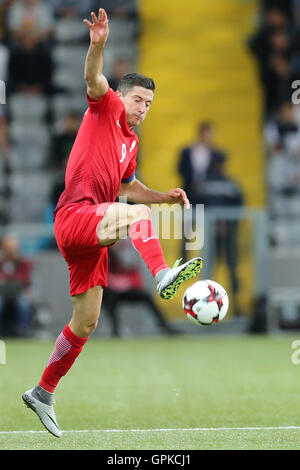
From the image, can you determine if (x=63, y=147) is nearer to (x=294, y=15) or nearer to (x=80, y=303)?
(x=294, y=15)

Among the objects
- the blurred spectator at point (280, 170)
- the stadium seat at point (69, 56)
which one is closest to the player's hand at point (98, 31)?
the blurred spectator at point (280, 170)

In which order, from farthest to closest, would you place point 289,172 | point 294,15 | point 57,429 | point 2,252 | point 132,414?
point 294,15 → point 289,172 → point 2,252 → point 132,414 → point 57,429

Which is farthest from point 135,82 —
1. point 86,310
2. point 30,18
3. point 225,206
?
point 30,18

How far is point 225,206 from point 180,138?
12.1 ft

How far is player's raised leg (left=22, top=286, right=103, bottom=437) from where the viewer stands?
270 inches

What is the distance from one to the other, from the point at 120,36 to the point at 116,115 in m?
12.5

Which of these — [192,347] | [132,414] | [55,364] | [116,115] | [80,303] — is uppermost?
[116,115]

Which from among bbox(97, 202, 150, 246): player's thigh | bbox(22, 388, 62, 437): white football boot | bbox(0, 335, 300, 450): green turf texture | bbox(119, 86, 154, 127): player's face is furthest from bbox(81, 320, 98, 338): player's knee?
bbox(119, 86, 154, 127): player's face

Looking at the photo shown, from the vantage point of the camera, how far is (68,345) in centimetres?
691

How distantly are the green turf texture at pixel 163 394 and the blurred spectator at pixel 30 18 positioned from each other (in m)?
6.49

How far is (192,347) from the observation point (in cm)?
1330

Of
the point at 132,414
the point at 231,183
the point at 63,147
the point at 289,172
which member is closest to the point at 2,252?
the point at 63,147

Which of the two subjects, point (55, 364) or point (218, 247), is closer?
point (55, 364)

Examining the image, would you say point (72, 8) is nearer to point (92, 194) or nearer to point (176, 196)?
point (176, 196)
